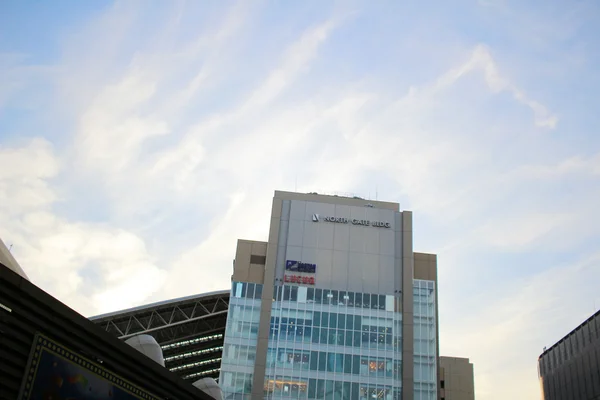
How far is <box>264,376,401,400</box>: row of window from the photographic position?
2640 inches

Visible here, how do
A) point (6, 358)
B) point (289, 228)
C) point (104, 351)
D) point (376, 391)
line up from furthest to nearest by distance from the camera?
1. point (289, 228)
2. point (376, 391)
3. point (104, 351)
4. point (6, 358)

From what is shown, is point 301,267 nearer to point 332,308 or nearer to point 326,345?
point 332,308

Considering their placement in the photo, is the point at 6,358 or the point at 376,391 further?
the point at 376,391

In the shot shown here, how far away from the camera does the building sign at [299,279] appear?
7231 centimetres

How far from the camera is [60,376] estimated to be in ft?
49.9

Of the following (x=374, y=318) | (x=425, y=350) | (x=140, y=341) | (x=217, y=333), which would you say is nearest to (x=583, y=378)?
(x=425, y=350)

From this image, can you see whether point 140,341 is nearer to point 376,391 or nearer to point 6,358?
point 6,358

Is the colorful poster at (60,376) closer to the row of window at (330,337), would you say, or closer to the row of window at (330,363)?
the row of window at (330,363)

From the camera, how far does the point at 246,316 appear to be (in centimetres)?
7081

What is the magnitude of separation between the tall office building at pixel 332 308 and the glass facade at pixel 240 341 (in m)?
0.11

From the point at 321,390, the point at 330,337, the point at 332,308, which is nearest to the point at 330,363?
the point at 330,337

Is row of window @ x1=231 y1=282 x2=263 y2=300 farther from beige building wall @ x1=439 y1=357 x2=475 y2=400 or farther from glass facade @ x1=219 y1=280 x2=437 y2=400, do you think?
beige building wall @ x1=439 y1=357 x2=475 y2=400

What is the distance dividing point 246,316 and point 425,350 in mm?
20272

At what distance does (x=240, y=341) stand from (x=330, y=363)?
32.8ft
